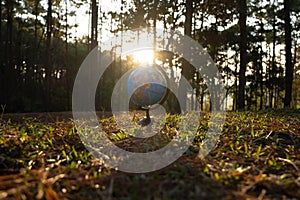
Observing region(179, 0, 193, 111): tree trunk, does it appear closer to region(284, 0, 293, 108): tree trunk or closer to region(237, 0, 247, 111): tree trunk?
region(237, 0, 247, 111): tree trunk

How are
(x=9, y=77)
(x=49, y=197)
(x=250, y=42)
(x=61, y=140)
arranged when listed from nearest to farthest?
1. (x=49, y=197)
2. (x=61, y=140)
3. (x=9, y=77)
4. (x=250, y=42)

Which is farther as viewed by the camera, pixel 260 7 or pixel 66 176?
pixel 260 7

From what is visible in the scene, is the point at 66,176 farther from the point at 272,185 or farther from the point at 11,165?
the point at 272,185

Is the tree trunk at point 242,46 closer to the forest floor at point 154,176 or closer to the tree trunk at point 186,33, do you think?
the tree trunk at point 186,33

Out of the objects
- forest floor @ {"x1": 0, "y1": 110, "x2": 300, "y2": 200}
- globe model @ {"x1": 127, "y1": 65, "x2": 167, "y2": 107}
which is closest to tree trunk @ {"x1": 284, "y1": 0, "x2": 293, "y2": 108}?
globe model @ {"x1": 127, "y1": 65, "x2": 167, "y2": 107}

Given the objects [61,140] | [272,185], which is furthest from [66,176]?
[61,140]

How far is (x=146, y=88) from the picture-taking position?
4.45 metres

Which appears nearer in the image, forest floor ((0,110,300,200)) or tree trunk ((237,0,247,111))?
forest floor ((0,110,300,200))

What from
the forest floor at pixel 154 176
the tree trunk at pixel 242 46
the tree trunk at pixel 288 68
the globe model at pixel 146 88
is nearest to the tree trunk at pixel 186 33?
the tree trunk at pixel 242 46

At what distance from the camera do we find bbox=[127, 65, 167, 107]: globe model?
14.6ft

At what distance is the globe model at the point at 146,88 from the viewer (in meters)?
4.45

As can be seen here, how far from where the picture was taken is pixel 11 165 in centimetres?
241

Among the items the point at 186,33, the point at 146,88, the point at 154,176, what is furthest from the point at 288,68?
the point at 154,176

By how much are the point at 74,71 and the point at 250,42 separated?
16.9 metres
